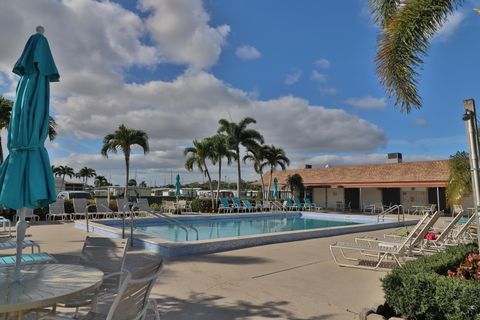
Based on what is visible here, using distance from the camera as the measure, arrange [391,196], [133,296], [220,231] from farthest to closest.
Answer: [391,196]
[220,231]
[133,296]

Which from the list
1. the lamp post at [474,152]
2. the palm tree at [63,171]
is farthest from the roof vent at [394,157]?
the palm tree at [63,171]

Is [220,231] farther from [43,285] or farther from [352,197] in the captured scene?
[352,197]

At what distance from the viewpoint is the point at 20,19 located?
7.73 m

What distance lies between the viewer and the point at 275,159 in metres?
29.4

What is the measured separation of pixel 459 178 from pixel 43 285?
20.3m

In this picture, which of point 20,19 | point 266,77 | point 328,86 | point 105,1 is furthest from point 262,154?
point 20,19

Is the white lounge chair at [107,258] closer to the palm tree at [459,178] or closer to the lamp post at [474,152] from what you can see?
the lamp post at [474,152]

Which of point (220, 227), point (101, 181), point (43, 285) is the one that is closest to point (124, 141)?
point (220, 227)

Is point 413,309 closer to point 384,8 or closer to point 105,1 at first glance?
point 384,8

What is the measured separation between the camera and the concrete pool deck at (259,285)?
4.41 m

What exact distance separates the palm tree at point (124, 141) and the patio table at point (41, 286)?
738 inches

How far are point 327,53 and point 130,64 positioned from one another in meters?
8.40

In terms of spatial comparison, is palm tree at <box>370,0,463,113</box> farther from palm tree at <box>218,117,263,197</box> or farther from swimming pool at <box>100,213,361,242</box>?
palm tree at <box>218,117,263,197</box>

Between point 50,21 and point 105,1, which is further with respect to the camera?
point 105,1
